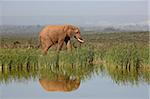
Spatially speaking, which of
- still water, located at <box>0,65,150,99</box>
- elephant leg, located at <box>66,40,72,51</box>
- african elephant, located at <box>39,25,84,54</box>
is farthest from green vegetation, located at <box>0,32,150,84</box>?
african elephant, located at <box>39,25,84,54</box>

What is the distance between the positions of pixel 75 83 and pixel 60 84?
22 centimetres

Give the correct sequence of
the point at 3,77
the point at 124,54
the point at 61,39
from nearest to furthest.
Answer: the point at 3,77 < the point at 124,54 < the point at 61,39

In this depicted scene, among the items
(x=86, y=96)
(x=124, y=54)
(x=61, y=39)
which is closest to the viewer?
(x=86, y=96)

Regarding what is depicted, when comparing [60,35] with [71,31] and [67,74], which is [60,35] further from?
[67,74]

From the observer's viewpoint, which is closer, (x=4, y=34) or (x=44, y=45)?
(x=44, y=45)

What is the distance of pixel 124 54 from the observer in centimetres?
780

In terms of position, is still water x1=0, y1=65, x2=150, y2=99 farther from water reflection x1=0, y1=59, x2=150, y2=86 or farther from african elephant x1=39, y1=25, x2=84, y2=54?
african elephant x1=39, y1=25, x2=84, y2=54

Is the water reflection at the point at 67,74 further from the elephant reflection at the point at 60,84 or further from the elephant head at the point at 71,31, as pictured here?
the elephant head at the point at 71,31

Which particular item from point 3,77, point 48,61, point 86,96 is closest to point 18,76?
point 3,77

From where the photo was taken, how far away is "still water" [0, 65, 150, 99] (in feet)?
21.1

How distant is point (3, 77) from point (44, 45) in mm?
3491

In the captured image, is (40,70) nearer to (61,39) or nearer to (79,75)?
(79,75)

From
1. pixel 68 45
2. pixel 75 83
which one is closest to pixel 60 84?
pixel 75 83

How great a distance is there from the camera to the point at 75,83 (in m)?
6.97
